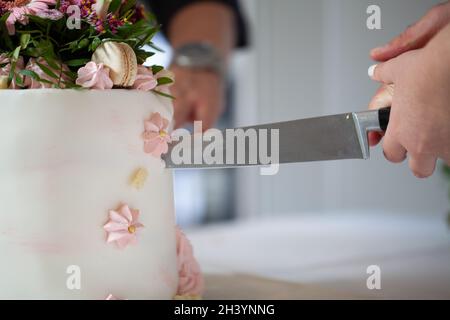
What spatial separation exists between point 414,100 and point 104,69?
0.33 metres

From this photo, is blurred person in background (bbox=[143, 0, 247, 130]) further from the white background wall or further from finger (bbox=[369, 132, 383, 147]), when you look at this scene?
the white background wall

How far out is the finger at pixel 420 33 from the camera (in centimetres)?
66

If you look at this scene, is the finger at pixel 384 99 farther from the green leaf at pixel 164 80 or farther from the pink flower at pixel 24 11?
the pink flower at pixel 24 11

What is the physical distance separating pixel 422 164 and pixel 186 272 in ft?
1.10

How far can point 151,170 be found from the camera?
666 millimetres

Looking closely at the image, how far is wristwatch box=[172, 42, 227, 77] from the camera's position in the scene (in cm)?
152

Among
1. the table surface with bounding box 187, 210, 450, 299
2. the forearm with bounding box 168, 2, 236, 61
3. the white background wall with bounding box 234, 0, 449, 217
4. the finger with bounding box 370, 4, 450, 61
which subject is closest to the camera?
the finger with bounding box 370, 4, 450, 61

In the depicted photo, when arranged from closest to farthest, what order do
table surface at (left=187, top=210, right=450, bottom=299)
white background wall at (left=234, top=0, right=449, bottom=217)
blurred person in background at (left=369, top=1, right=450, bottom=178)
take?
blurred person in background at (left=369, top=1, right=450, bottom=178) < table surface at (left=187, top=210, right=450, bottom=299) < white background wall at (left=234, top=0, right=449, bottom=217)

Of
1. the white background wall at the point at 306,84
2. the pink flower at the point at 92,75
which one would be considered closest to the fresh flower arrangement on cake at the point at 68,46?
the pink flower at the point at 92,75

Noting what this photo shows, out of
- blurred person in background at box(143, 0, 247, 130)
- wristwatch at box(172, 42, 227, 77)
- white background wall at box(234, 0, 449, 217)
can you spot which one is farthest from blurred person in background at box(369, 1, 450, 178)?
white background wall at box(234, 0, 449, 217)

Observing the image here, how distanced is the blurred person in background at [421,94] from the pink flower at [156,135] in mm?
260

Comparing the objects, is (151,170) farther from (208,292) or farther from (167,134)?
(208,292)

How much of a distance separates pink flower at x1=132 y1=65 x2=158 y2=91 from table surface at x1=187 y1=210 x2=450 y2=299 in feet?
1.04
